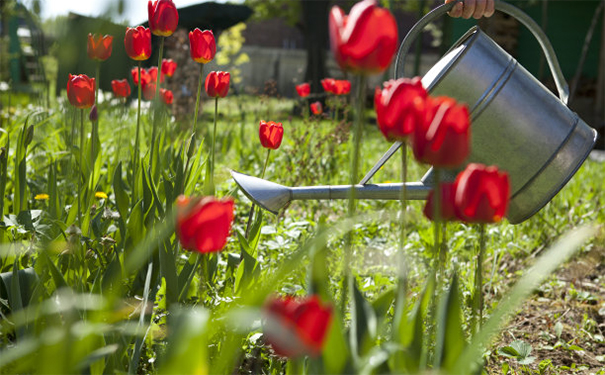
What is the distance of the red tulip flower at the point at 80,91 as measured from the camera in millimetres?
1433

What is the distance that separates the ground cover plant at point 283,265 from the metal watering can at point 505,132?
→ 126mm

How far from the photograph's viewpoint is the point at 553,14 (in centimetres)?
891

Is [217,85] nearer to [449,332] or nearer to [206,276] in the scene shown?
[206,276]

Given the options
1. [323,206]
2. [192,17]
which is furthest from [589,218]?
[192,17]

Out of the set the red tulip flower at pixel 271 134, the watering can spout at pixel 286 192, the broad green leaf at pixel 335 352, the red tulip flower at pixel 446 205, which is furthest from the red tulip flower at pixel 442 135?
the red tulip flower at pixel 271 134

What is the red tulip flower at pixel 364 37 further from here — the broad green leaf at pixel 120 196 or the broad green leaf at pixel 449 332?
the broad green leaf at pixel 120 196

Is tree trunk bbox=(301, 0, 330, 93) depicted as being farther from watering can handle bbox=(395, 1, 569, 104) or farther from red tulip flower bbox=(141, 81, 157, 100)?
watering can handle bbox=(395, 1, 569, 104)

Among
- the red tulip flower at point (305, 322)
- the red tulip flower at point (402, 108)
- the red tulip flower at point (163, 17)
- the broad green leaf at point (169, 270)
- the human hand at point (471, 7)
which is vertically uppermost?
the human hand at point (471, 7)

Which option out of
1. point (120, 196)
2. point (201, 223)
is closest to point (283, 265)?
point (201, 223)

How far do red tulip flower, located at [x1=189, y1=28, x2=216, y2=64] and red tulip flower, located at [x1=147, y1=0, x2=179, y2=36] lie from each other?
5 centimetres

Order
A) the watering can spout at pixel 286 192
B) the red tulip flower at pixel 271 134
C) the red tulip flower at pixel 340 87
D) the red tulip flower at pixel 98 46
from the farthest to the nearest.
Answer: the red tulip flower at pixel 340 87 → the red tulip flower at pixel 98 46 → the red tulip flower at pixel 271 134 → the watering can spout at pixel 286 192

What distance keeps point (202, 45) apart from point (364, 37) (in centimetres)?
86

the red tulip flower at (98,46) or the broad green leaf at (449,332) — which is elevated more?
the red tulip flower at (98,46)

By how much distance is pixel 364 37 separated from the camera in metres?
0.72
